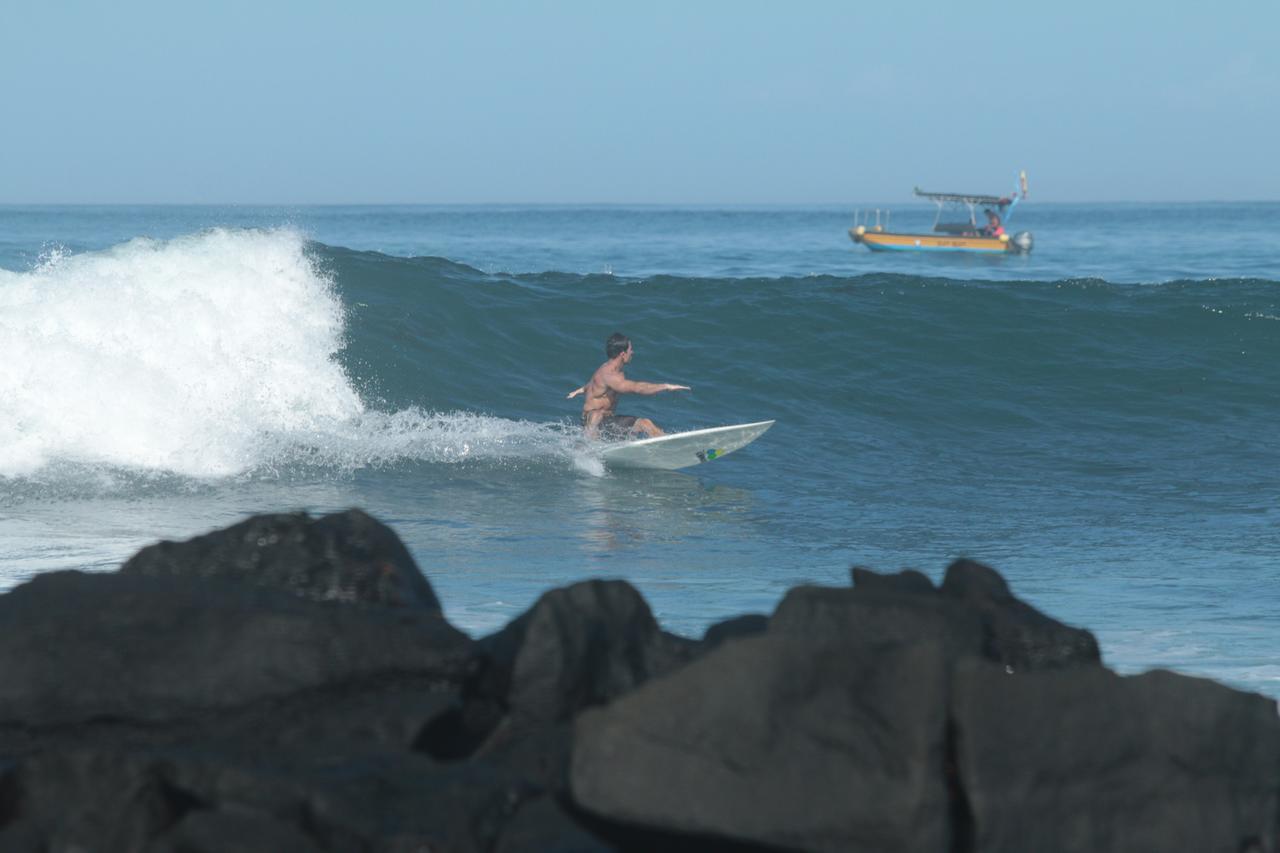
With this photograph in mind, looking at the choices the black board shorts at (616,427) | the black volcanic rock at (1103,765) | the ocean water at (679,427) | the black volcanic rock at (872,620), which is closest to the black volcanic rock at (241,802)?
the black volcanic rock at (872,620)

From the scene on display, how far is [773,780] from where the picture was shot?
10.1 feet

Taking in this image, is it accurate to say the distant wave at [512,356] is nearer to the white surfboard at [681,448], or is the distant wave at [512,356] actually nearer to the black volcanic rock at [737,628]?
the white surfboard at [681,448]

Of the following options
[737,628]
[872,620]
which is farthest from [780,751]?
[737,628]

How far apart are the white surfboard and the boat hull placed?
34641 millimetres

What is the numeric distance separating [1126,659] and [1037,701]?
272 cm

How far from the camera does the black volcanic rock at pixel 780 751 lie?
10.0 ft

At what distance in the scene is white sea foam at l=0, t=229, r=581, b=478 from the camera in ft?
39.1

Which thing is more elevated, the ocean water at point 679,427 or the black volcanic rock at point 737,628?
the black volcanic rock at point 737,628

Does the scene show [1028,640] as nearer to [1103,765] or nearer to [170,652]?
[1103,765]

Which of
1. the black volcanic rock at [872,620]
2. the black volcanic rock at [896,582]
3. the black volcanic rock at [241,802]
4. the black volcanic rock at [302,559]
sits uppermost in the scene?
the black volcanic rock at [302,559]

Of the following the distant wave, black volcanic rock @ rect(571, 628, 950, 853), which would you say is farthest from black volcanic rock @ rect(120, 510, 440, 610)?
the distant wave

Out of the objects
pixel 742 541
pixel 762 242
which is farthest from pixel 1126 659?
pixel 762 242

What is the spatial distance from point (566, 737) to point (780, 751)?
2.10ft

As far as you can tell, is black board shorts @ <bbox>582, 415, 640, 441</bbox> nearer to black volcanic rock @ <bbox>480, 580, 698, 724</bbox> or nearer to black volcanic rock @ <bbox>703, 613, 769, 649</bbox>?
black volcanic rock @ <bbox>703, 613, 769, 649</bbox>
